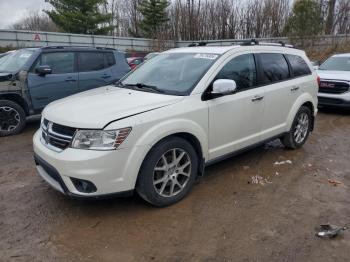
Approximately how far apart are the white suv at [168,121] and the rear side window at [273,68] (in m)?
0.02

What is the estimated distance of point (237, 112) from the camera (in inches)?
180

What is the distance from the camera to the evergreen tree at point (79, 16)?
1318 inches

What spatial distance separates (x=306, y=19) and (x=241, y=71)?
22.1 metres

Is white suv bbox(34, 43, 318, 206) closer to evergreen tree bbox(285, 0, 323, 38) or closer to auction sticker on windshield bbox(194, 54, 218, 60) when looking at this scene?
auction sticker on windshield bbox(194, 54, 218, 60)

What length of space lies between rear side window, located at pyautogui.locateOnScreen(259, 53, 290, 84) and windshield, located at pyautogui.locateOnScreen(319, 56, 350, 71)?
217 inches

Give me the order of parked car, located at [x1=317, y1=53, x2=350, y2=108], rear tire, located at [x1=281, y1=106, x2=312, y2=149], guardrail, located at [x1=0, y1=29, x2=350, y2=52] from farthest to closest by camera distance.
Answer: guardrail, located at [x1=0, y1=29, x2=350, y2=52]
parked car, located at [x1=317, y1=53, x2=350, y2=108]
rear tire, located at [x1=281, y1=106, x2=312, y2=149]

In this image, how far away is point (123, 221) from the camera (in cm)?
370

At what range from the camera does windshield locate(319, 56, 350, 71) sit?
10166mm

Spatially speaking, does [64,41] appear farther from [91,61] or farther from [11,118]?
[11,118]

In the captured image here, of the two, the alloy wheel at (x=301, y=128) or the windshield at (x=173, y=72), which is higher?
the windshield at (x=173, y=72)

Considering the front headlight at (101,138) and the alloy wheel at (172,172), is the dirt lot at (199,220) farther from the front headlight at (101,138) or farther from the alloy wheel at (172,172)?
the front headlight at (101,138)

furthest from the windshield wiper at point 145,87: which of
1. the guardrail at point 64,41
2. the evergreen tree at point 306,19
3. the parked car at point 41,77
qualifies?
the guardrail at point 64,41

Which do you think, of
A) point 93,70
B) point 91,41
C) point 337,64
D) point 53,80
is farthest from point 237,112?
point 91,41

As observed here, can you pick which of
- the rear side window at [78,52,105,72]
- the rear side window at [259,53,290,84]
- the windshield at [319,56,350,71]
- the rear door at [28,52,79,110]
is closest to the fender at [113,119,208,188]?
the rear side window at [259,53,290,84]
